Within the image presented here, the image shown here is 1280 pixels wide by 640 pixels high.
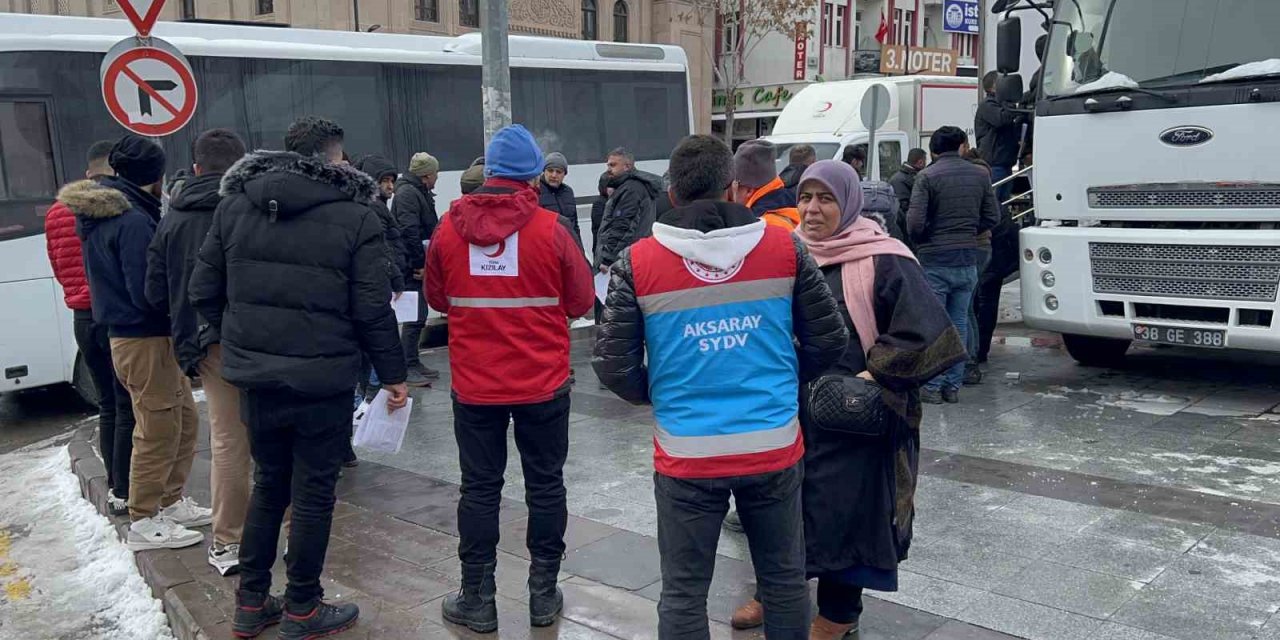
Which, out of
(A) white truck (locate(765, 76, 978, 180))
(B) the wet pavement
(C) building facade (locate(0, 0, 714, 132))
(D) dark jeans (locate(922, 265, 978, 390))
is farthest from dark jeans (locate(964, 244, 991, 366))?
(C) building facade (locate(0, 0, 714, 132))

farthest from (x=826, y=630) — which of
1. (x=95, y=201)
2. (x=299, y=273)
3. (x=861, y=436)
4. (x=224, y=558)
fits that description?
(x=95, y=201)

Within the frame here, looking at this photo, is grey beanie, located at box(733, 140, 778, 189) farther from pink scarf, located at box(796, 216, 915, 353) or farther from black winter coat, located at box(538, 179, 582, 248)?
black winter coat, located at box(538, 179, 582, 248)

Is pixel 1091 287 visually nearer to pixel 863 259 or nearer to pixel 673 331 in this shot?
pixel 863 259

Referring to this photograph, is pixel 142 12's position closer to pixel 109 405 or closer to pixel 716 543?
pixel 109 405

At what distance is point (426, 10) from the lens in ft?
94.2

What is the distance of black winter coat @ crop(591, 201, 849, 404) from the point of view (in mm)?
3320

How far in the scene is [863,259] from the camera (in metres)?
3.85

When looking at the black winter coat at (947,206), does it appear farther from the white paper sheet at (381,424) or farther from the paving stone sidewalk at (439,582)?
the white paper sheet at (381,424)

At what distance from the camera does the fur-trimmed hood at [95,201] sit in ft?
16.8

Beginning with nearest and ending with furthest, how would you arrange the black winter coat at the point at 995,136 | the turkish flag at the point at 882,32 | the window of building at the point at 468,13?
the black winter coat at the point at 995,136
the window of building at the point at 468,13
the turkish flag at the point at 882,32

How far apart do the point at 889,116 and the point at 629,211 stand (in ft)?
33.9

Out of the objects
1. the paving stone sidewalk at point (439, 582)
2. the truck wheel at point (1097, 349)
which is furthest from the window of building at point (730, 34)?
the paving stone sidewalk at point (439, 582)

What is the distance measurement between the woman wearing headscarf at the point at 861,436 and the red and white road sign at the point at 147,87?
4282 mm

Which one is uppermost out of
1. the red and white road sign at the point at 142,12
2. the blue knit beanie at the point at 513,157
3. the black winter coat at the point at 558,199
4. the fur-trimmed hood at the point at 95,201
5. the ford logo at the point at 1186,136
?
the red and white road sign at the point at 142,12
